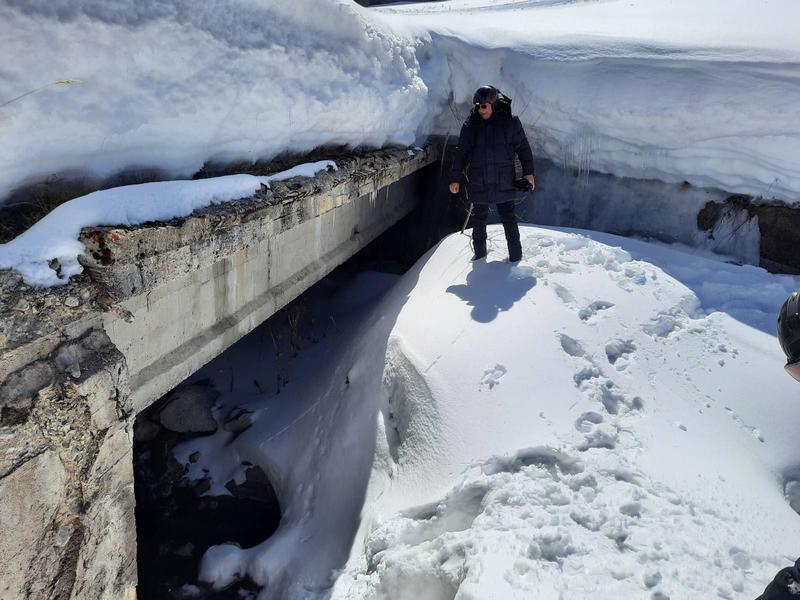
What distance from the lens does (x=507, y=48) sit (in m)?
5.94

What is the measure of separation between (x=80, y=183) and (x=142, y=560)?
3129 millimetres

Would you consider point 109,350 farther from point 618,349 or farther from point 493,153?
point 493,153

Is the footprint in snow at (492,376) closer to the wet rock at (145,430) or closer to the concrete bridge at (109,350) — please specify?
the concrete bridge at (109,350)

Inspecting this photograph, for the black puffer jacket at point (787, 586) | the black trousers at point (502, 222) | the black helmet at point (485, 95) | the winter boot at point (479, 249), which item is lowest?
the winter boot at point (479, 249)

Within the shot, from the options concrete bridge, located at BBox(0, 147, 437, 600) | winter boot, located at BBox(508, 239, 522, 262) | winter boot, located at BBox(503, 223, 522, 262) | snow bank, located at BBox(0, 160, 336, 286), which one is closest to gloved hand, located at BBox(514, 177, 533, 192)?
winter boot, located at BBox(503, 223, 522, 262)

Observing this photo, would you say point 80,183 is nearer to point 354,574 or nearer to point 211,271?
point 211,271

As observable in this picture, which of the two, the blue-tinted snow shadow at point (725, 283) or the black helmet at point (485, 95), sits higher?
the black helmet at point (485, 95)

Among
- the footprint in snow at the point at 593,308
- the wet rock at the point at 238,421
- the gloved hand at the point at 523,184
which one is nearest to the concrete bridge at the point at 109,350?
the gloved hand at the point at 523,184

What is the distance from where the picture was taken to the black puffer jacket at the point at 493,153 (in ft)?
14.4

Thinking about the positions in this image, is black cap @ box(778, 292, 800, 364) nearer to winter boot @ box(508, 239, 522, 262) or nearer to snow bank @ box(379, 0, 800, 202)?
winter boot @ box(508, 239, 522, 262)

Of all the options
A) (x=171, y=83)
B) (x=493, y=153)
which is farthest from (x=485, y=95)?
(x=171, y=83)

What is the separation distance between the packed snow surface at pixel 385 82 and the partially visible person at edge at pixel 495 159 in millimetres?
765

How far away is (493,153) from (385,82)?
1.09m

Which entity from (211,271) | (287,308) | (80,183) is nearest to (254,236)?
(211,271)
